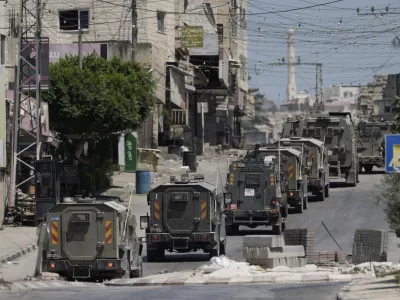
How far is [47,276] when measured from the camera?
23.8 m

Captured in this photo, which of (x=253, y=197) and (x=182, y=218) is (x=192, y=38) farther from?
(x=182, y=218)

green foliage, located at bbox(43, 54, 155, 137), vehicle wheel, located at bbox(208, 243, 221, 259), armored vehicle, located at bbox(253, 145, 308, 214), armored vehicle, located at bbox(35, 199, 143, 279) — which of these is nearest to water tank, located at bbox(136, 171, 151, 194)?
green foliage, located at bbox(43, 54, 155, 137)

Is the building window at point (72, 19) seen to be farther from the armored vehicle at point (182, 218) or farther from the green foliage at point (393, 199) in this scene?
the green foliage at point (393, 199)

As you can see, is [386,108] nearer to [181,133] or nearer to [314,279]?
[181,133]

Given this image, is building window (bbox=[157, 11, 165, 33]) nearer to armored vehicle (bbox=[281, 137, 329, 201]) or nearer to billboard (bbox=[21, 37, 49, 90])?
armored vehicle (bbox=[281, 137, 329, 201])

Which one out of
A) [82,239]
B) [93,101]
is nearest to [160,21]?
[93,101]

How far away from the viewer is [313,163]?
157 ft

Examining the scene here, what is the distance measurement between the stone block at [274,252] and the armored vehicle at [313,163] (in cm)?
2130

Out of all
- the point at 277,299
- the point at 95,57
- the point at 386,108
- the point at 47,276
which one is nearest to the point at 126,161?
the point at 95,57

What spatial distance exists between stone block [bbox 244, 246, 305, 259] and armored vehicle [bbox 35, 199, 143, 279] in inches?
112

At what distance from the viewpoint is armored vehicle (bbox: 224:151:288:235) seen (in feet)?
117

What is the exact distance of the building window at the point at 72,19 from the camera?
220 ft

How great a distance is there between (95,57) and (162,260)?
73.5 feet

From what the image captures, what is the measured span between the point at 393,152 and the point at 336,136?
109 feet
